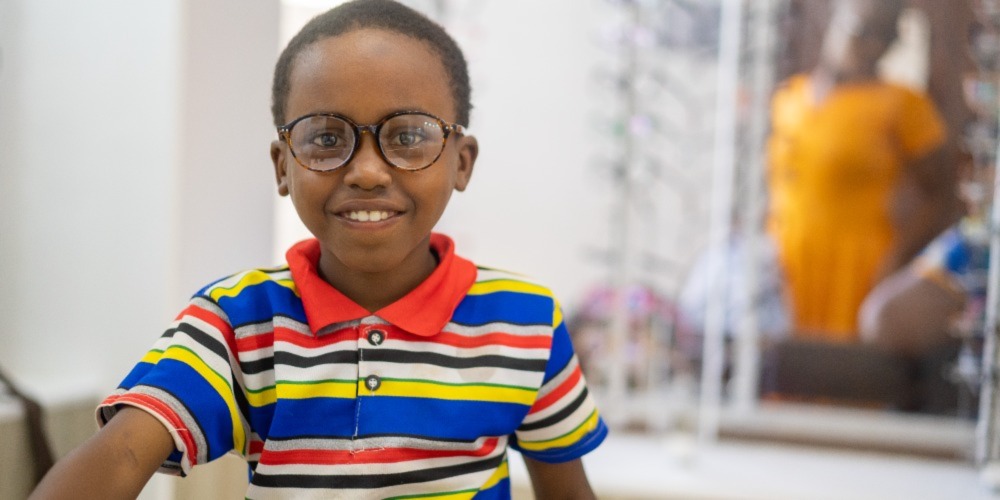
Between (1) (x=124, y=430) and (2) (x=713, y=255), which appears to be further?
(2) (x=713, y=255)

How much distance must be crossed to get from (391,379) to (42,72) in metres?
0.85

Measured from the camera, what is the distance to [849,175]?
2.39m

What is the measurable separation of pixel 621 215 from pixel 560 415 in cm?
111

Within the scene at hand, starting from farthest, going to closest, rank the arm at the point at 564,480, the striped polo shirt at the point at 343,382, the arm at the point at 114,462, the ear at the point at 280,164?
the arm at the point at 564,480 → the ear at the point at 280,164 → the striped polo shirt at the point at 343,382 → the arm at the point at 114,462

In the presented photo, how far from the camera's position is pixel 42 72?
1344mm

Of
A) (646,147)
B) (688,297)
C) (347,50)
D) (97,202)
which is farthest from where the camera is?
(688,297)

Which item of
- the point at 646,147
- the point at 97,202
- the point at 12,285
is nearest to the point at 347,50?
the point at 97,202

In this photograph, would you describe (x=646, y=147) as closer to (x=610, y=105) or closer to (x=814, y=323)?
(x=610, y=105)

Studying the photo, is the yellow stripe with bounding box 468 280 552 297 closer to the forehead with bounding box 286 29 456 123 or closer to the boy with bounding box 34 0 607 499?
the boy with bounding box 34 0 607 499

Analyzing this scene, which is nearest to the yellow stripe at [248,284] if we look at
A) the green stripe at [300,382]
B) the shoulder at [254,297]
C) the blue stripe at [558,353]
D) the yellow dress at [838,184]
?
the shoulder at [254,297]

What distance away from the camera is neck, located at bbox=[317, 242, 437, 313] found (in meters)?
0.96

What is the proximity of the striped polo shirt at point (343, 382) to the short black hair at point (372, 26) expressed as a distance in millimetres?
190

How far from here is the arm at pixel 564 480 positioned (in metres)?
1.07

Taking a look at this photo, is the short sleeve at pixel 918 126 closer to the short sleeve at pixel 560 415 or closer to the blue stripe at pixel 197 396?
the short sleeve at pixel 560 415
